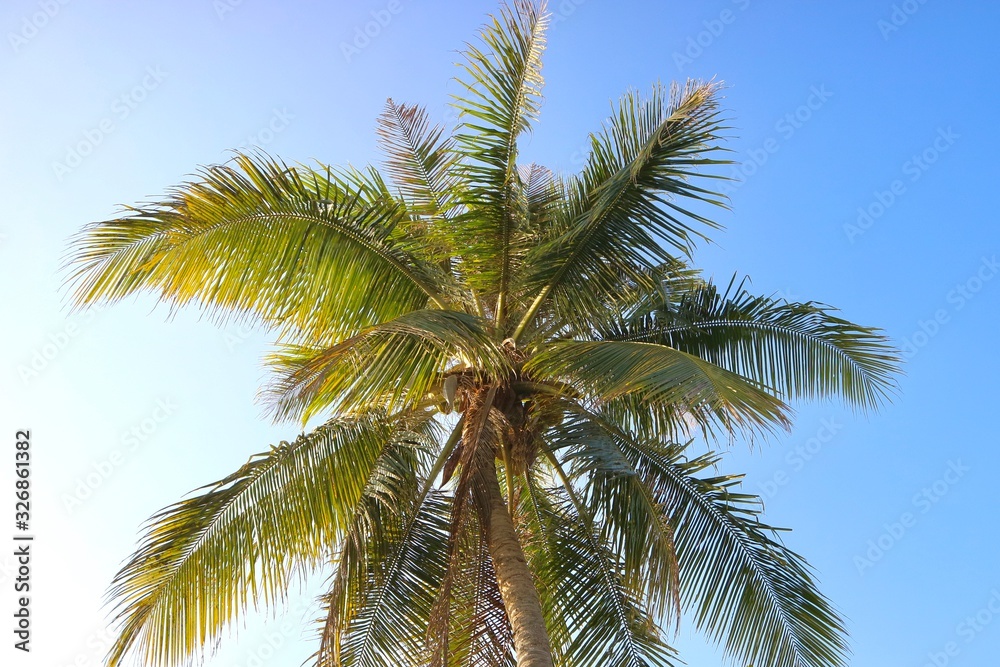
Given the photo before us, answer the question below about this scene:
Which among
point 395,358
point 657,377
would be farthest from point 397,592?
point 657,377

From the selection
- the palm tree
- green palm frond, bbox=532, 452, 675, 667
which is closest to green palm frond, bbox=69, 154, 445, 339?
the palm tree

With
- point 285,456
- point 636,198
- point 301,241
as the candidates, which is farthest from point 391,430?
point 636,198

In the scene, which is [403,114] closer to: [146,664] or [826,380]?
[826,380]

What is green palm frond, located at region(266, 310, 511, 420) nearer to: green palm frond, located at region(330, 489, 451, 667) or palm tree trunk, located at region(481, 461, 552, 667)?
palm tree trunk, located at region(481, 461, 552, 667)

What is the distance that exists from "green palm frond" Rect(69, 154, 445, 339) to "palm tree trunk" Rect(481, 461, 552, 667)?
2005 millimetres

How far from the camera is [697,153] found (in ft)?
27.4

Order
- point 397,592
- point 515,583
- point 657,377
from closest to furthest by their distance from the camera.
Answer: point 657,377 < point 515,583 < point 397,592

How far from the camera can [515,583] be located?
26.5ft

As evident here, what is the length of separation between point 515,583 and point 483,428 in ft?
4.39

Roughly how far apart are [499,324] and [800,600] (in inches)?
147

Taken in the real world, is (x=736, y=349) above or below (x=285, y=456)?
above

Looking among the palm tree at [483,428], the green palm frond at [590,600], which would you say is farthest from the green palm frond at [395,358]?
the green palm frond at [590,600]

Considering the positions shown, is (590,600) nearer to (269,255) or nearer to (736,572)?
(736,572)

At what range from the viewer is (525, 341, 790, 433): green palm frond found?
655 cm
